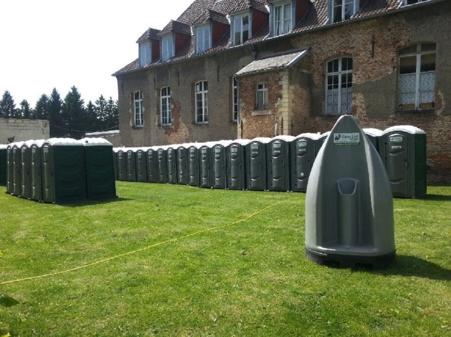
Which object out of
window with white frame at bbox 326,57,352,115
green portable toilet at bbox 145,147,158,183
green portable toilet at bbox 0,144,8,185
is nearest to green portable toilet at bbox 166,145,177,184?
green portable toilet at bbox 145,147,158,183

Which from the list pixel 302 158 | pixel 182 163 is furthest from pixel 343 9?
pixel 182 163

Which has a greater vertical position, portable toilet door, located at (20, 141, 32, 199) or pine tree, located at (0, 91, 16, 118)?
pine tree, located at (0, 91, 16, 118)

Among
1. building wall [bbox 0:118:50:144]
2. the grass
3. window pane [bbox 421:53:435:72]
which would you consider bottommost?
the grass

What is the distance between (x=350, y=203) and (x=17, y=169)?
40.5ft

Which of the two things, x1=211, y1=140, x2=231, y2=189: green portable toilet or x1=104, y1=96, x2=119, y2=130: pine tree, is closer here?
x1=211, y1=140, x2=231, y2=189: green portable toilet

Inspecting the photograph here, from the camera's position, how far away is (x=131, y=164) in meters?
20.1

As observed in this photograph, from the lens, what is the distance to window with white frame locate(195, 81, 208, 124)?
23.8 metres

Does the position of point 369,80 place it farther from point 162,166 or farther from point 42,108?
point 42,108

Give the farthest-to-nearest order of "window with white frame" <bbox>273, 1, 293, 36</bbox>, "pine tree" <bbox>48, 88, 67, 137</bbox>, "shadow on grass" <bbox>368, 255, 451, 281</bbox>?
"pine tree" <bbox>48, 88, 67, 137</bbox> < "window with white frame" <bbox>273, 1, 293, 36</bbox> < "shadow on grass" <bbox>368, 255, 451, 281</bbox>

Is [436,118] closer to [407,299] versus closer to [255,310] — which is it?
[407,299]

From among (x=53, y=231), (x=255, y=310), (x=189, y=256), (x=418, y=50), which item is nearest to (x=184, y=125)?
(x=418, y=50)

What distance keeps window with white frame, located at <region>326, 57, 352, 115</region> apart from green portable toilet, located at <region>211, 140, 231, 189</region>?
585 cm

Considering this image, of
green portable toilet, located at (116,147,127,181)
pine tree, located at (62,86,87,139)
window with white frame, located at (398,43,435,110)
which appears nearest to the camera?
window with white frame, located at (398,43,435,110)

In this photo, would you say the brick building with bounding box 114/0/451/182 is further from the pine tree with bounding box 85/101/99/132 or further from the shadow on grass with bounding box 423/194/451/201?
the pine tree with bounding box 85/101/99/132
